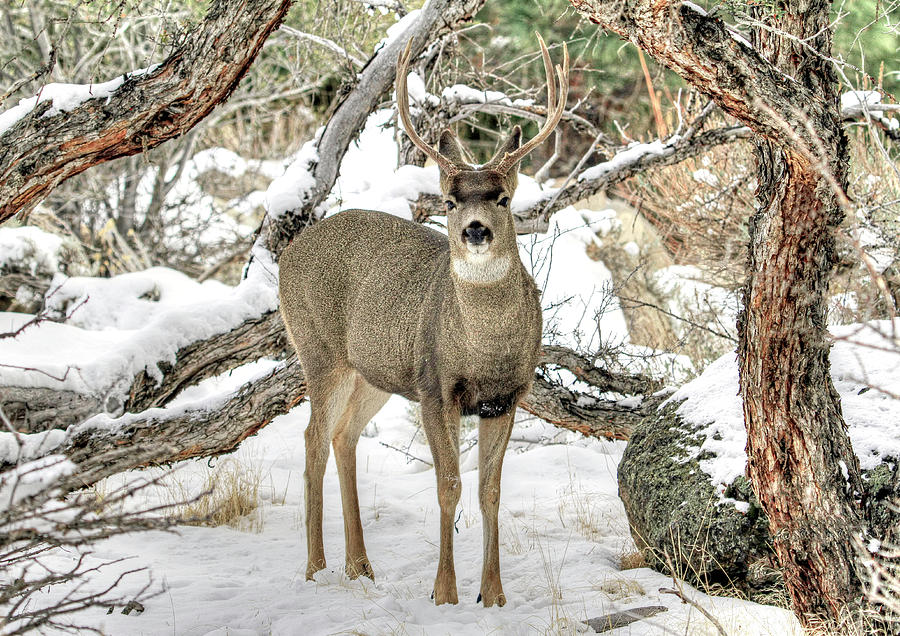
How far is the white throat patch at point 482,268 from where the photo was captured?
454 cm

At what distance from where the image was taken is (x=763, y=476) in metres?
3.88

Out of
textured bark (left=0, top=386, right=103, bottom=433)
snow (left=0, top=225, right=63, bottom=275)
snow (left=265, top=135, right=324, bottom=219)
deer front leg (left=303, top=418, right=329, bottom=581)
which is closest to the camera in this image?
deer front leg (left=303, top=418, right=329, bottom=581)

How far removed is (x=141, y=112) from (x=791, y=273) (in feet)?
10.1

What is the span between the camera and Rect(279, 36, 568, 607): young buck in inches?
180

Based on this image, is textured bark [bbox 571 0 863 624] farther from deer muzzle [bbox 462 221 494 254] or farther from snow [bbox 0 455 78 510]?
snow [bbox 0 455 78 510]

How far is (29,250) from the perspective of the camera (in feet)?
32.8

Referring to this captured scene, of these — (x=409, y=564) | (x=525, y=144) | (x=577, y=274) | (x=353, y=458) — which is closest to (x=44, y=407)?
(x=353, y=458)

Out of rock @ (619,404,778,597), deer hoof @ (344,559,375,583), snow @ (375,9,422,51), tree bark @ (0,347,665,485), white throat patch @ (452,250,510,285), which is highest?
snow @ (375,9,422,51)

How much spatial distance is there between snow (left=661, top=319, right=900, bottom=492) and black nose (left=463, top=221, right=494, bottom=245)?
1613mm

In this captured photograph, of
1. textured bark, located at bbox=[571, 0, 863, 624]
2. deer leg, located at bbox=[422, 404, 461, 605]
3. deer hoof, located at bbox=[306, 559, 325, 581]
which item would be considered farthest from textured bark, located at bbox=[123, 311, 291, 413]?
textured bark, located at bbox=[571, 0, 863, 624]

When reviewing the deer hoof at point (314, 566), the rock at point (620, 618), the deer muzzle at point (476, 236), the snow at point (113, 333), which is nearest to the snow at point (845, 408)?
the rock at point (620, 618)

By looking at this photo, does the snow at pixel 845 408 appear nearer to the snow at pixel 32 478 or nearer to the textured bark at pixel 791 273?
the textured bark at pixel 791 273

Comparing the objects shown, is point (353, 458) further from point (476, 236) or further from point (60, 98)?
point (60, 98)

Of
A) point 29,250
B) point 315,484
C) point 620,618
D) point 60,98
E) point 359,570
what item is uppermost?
point 29,250
